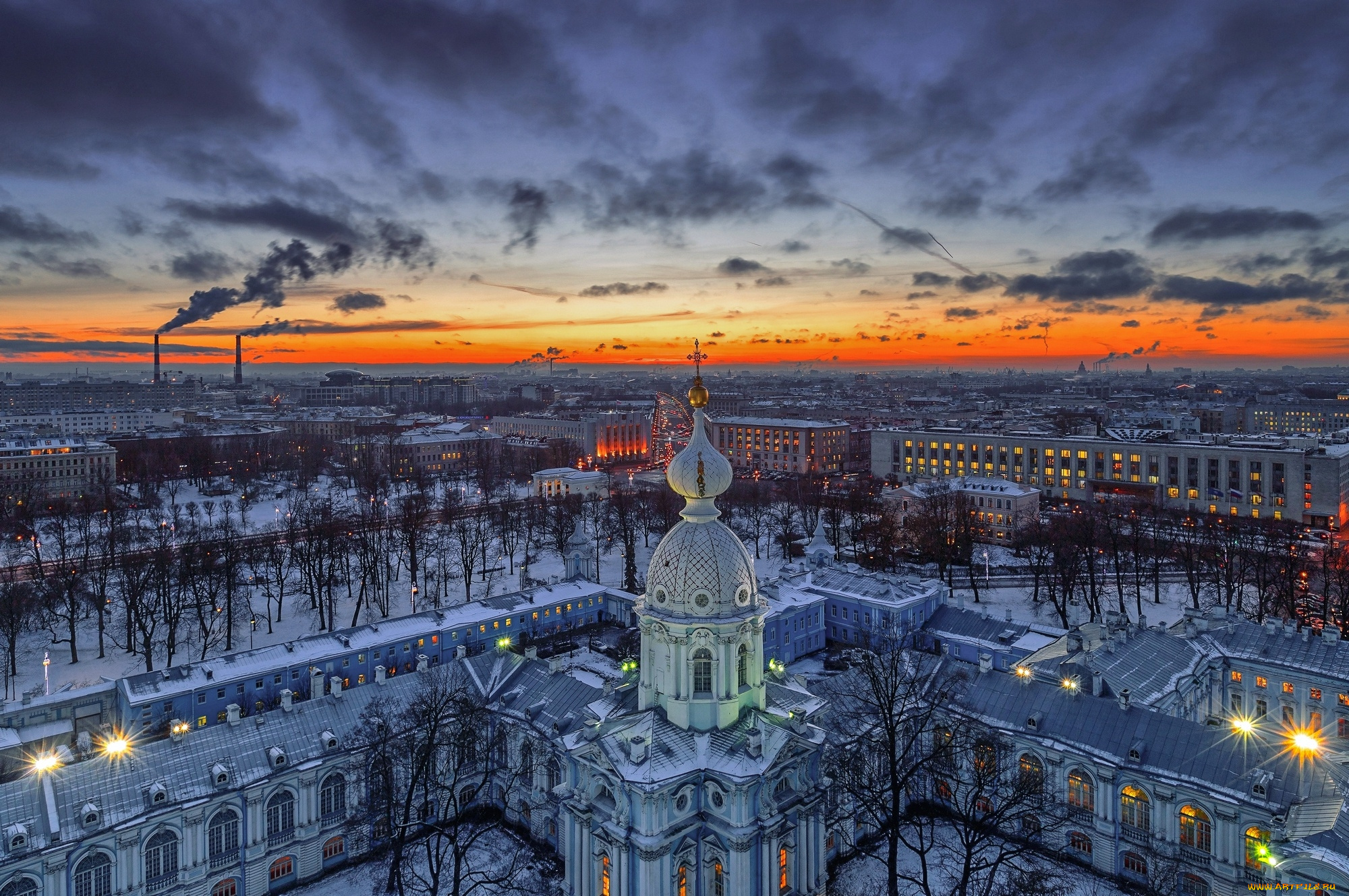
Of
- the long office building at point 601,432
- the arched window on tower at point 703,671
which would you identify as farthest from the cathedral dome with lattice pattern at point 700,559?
the long office building at point 601,432

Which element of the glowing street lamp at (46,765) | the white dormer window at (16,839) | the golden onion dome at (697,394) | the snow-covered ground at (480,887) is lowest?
the snow-covered ground at (480,887)

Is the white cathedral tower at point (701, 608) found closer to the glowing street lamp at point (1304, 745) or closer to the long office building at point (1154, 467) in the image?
the glowing street lamp at point (1304, 745)

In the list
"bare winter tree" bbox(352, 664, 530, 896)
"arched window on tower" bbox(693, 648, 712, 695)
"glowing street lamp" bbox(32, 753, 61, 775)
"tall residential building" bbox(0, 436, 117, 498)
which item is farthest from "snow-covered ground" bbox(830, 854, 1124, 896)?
"tall residential building" bbox(0, 436, 117, 498)

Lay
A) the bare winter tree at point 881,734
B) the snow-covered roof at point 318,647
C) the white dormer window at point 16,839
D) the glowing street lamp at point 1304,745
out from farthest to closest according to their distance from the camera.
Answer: the snow-covered roof at point 318,647 → the bare winter tree at point 881,734 → the glowing street lamp at point 1304,745 → the white dormer window at point 16,839

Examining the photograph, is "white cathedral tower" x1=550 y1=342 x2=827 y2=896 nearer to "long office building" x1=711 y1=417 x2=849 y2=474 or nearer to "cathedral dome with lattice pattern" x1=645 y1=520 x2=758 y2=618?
"cathedral dome with lattice pattern" x1=645 y1=520 x2=758 y2=618

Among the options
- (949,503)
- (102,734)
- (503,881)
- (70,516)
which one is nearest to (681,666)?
(503,881)

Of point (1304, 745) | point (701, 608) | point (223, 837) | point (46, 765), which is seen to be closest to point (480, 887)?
point (223, 837)

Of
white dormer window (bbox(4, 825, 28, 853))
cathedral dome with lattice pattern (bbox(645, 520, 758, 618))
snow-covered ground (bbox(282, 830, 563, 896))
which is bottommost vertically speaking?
snow-covered ground (bbox(282, 830, 563, 896))
